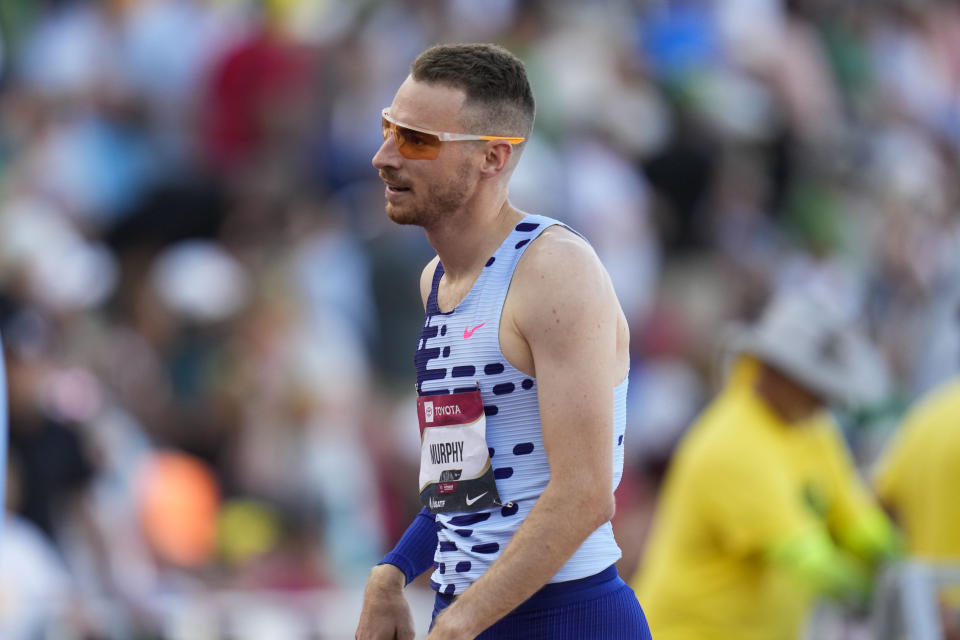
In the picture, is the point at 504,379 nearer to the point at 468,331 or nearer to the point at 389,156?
the point at 468,331

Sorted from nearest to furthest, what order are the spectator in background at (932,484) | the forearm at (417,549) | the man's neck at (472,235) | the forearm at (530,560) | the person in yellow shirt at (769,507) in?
1. the forearm at (530,560)
2. the man's neck at (472,235)
3. the forearm at (417,549)
4. the person in yellow shirt at (769,507)
5. the spectator in background at (932,484)

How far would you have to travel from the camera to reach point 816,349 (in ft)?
17.6

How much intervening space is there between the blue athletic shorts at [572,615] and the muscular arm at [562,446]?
14 cm

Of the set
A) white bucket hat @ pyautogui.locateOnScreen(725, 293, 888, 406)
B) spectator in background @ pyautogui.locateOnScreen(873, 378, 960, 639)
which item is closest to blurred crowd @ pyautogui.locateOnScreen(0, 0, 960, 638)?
white bucket hat @ pyautogui.locateOnScreen(725, 293, 888, 406)

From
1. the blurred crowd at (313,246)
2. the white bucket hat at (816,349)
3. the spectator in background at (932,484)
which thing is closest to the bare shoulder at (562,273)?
the white bucket hat at (816,349)

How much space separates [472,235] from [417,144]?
8.4 inches

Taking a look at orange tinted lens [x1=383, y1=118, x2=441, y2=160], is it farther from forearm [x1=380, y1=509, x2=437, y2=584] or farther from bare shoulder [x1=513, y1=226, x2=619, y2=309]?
forearm [x1=380, y1=509, x2=437, y2=584]

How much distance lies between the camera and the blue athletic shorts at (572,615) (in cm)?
272

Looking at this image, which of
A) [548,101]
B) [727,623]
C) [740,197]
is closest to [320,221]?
[548,101]

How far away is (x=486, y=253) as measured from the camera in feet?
9.36

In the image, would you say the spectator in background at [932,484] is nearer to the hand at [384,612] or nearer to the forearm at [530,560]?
the hand at [384,612]

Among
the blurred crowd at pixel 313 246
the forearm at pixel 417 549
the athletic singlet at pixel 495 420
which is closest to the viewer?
the athletic singlet at pixel 495 420

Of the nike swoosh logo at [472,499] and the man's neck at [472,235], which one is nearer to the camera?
the nike swoosh logo at [472,499]

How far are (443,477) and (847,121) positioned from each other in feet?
32.8
